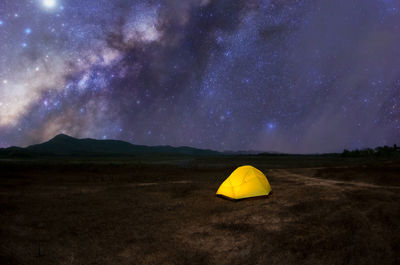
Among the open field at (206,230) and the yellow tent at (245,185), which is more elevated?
the yellow tent at (245,185)

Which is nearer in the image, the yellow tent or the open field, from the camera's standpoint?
the open field

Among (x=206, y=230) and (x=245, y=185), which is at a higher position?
(x=245, y=185)

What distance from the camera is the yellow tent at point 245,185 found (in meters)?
11.6

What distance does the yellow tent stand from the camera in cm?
1162

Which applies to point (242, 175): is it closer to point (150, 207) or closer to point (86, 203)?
point (150, 207)

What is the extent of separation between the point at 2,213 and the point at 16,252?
4.80 metres

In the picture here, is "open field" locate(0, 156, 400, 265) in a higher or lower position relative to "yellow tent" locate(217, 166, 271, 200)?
lower

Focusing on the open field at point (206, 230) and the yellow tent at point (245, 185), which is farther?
the yellow tent at point (245, 185)

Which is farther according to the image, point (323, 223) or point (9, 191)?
point (9, 191)

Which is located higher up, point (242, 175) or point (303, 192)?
point (242, 175)

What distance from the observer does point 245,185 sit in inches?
465

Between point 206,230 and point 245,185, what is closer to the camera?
point 206,230

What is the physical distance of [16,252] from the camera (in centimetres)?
591

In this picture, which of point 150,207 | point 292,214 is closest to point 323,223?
point 292,214
